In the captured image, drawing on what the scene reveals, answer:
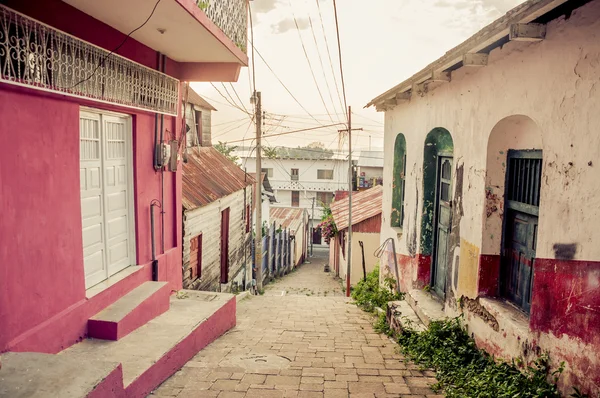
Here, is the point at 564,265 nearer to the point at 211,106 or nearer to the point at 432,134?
the point at 432,134

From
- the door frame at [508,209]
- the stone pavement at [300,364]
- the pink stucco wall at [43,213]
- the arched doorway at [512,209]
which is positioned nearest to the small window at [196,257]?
the stone pavement at [300,364]

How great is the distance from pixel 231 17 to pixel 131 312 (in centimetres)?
418

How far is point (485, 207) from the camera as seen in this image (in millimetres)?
5402

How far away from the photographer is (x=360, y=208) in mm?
18828

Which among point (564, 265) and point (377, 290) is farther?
point (377, 290)

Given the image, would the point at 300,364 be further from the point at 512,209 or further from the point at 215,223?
the point at 215,223

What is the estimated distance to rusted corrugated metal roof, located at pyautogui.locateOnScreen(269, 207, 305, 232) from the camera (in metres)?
31.1

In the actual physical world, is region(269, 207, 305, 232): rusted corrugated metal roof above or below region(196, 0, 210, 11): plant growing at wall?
below

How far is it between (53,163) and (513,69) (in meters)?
4.77

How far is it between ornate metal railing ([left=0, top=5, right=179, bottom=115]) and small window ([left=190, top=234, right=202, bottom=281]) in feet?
15.8

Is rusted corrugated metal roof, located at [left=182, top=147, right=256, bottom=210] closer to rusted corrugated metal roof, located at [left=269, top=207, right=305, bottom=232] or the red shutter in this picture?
the red shutter

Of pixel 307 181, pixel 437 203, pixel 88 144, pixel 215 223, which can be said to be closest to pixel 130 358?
pixel 88 144

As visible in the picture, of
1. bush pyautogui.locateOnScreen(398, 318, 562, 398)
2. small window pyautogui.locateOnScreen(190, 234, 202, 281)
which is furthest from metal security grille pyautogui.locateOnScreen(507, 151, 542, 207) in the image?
small window pyautogui.locateOnScreen(190, 234, 202, 281)

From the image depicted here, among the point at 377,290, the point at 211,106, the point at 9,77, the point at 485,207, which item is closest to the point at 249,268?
the point at 211,106
